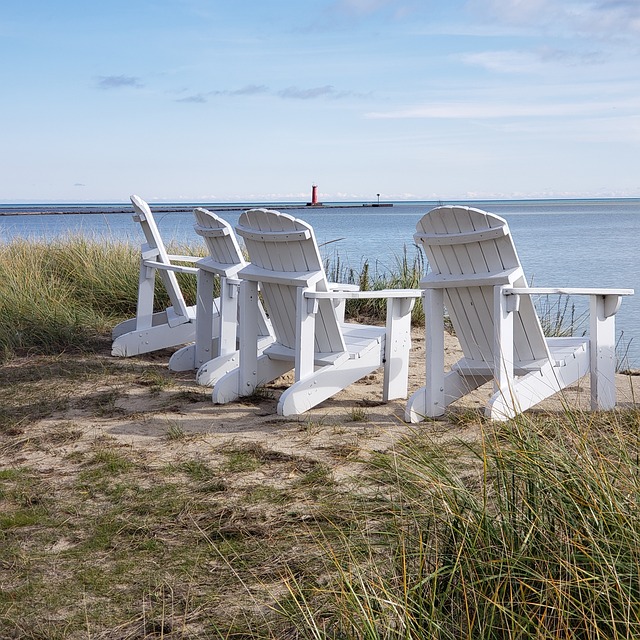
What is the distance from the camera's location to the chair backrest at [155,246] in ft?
24.6

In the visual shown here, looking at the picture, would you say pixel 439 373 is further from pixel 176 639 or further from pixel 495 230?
pixel 176 639

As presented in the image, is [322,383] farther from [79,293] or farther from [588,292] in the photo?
[79,293]

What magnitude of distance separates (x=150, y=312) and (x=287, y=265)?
2544 mm

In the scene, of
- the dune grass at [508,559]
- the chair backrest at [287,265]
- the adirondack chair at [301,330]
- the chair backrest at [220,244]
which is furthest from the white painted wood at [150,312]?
the dune grass at [508,559]

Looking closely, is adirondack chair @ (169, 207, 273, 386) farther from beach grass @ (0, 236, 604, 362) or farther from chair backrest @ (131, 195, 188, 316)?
beach grass @ (0, 236, 604, 362)

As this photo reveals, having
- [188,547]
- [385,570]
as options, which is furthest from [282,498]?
[385,570]

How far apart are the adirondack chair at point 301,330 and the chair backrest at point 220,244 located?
0.45 metres

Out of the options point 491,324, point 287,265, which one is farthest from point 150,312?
point 491,324

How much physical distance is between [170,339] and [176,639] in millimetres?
5219

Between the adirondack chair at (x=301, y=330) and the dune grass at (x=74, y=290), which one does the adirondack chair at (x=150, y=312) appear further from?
the adirondack chair at (x=301, y=330)

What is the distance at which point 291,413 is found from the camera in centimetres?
534

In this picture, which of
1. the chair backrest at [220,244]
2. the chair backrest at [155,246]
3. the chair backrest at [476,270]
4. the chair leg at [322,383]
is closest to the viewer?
the chair backrest at [476,270]

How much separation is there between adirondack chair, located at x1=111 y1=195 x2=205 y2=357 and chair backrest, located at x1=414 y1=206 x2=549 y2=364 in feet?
9.85

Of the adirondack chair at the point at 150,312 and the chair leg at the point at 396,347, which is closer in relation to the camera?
the chair leg at the point at 396,347
